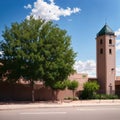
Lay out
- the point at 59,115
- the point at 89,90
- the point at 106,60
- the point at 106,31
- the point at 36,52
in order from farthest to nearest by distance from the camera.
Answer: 1. the point at 106,31
2. the point at 106,60
3. the point at 89,90
4. the point at 36,52
5. the point at 59,115

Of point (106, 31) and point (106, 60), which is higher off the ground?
point (106, 31)

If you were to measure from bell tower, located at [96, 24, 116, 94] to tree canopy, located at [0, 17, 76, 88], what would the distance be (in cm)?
1356

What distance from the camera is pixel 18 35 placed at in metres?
33.1

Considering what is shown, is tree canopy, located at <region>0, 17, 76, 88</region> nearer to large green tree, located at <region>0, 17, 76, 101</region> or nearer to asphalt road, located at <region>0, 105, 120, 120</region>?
large green tree, located at <region>0, 17, 76, 101</region>

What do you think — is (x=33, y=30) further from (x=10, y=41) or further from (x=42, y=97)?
(x=42, y=97)

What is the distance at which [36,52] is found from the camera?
32531mm

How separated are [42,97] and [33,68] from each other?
9474mm

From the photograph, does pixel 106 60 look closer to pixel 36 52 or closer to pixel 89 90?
pixel 89 90

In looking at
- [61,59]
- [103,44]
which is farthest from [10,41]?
[103,44]

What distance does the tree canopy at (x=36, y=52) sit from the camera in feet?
105

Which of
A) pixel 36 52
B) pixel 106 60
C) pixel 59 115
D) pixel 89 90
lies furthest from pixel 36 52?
pixel 106 60

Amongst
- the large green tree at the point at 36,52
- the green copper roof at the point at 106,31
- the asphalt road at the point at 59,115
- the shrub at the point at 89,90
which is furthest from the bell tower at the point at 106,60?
the asphalt road at the point at 59,115

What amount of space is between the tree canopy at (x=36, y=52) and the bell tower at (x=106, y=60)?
44.5 ft

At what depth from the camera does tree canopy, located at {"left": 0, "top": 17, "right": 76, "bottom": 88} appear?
105ft
